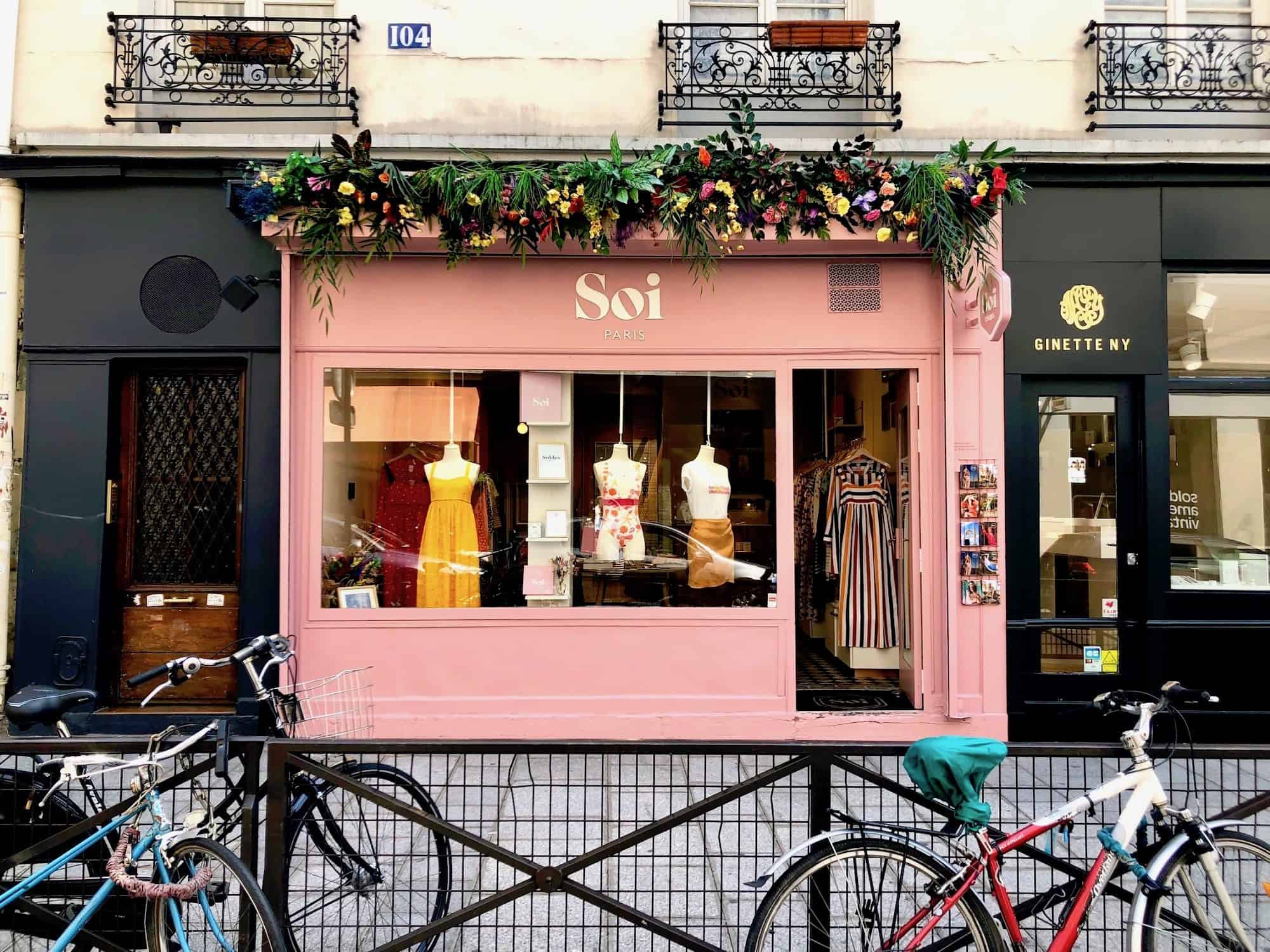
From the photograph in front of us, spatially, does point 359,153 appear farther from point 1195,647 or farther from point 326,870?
point 1195,647

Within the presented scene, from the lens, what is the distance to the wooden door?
6.59 m

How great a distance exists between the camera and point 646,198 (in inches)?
235

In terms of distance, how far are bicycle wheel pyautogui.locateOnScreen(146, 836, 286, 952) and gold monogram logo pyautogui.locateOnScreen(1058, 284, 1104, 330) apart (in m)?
6.42

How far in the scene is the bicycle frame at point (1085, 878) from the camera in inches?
108

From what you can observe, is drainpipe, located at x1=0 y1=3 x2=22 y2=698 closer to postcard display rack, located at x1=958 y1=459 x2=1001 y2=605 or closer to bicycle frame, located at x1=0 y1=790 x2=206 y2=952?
bicycle frame, located at x1=0 y1=790 x2=206 y2=952

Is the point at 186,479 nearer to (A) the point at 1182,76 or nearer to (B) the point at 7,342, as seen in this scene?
(B) the point at 7,342

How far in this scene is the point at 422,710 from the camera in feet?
20.9

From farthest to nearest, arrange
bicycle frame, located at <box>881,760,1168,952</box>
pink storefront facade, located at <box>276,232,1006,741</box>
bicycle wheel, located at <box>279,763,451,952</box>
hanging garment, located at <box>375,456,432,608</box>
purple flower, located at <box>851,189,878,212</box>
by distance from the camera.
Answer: hanging garment, located at <box>375,456,432,608</box>
pink storefront facade, located at <box>276,232,1006,741</box>
purple flower, located at <box>851,189,878,212</box>
bicycle wheel, located at <box>279,763,451,952</box>
bicycle frame, located at <box>881,760,1168,952</box>

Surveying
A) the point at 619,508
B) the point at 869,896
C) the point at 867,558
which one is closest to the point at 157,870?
the point at 869,896

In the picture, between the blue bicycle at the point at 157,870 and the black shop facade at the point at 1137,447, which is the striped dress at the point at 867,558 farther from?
the blue bicycle at the point at 157,870

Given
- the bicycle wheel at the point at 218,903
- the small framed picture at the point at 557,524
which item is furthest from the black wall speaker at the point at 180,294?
the bicycle wheel at the point at 218,903

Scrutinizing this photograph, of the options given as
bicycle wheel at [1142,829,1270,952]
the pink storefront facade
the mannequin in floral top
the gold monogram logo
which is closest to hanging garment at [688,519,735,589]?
the pink storefront facade

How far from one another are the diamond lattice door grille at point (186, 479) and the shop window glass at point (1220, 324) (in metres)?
7.37

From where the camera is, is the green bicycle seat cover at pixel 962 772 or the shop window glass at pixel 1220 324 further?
the shop window glass at pixel 1220 324
